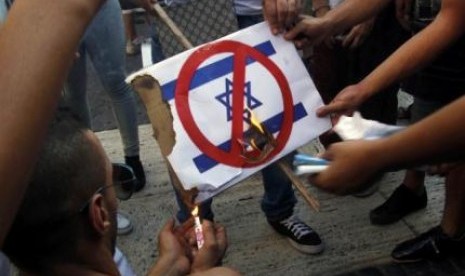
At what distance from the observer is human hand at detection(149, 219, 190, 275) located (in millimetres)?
1649

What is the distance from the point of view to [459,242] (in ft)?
9.48

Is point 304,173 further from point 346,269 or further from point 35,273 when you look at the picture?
point 346,269

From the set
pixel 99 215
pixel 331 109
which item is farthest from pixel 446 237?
pixel 99 215

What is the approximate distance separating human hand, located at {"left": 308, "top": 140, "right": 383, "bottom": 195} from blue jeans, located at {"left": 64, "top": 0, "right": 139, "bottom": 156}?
1.70 metres

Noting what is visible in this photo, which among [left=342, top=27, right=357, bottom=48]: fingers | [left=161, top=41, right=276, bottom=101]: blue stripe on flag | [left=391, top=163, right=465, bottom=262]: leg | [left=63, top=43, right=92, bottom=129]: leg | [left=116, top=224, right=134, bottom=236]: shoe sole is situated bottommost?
[left=116, top=224, right=134, bottom=236]: shoe sole

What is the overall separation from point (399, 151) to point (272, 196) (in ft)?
5.16

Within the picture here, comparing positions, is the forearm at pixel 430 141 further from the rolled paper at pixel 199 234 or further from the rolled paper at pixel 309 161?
the rolled paper at pixel 199 234

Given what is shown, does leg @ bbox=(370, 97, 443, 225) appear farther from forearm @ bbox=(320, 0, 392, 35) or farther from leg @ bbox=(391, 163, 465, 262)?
forearm @ bbox=(320, 0, 392, 35)

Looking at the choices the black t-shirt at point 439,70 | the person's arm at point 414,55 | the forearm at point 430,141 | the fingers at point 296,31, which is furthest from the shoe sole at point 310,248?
the forearm at point 430,141

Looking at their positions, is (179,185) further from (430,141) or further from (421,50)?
(421,50)

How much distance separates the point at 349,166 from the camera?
1.55 meters

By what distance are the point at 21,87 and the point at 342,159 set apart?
91 cm

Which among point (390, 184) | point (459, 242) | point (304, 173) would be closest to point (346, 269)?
point (459, 242)

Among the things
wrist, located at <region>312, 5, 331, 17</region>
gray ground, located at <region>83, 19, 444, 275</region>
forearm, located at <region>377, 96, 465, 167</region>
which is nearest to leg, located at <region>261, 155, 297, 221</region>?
gray ground, located at <region>83, 19, 444, 275</region>
